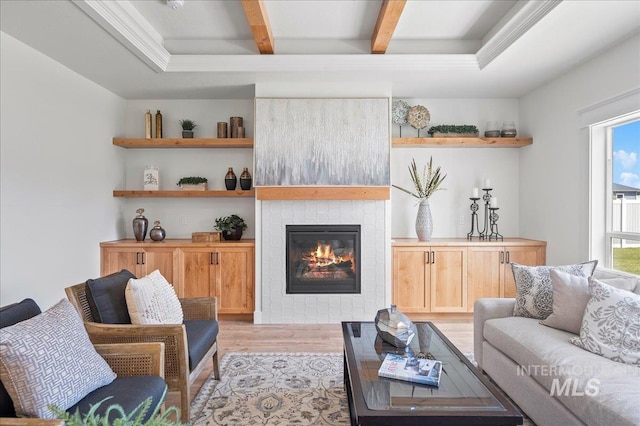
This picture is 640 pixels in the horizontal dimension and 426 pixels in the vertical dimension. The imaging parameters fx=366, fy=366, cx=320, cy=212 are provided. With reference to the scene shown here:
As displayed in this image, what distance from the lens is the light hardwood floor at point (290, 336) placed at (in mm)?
3336

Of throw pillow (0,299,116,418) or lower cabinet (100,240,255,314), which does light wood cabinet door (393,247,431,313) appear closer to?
lower cabinet (100,240,255,314)

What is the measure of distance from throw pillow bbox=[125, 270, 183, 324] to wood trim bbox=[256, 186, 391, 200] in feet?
5.86

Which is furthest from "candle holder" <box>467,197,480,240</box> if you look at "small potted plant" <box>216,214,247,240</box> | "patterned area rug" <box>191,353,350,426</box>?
"small potted plant" <box>216,214,247,240</box>

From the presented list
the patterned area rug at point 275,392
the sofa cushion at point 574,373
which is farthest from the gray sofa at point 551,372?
the patterned area rug at point 275,392

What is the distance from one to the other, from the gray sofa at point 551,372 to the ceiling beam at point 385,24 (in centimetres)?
234

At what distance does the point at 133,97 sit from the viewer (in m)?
4.59

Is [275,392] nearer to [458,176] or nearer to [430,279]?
[430,279]

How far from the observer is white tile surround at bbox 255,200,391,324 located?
13.3ft

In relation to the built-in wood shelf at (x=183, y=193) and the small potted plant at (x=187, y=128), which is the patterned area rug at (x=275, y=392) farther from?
the small potted plant at (x=187, y=128)

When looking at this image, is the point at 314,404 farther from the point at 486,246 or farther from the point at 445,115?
the point at 445,115

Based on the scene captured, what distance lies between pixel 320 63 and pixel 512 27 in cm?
168

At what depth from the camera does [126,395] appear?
1589mm

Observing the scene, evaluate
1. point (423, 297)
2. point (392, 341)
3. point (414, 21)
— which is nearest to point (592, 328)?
point (392, 341)

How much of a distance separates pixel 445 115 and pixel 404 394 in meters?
3.91
